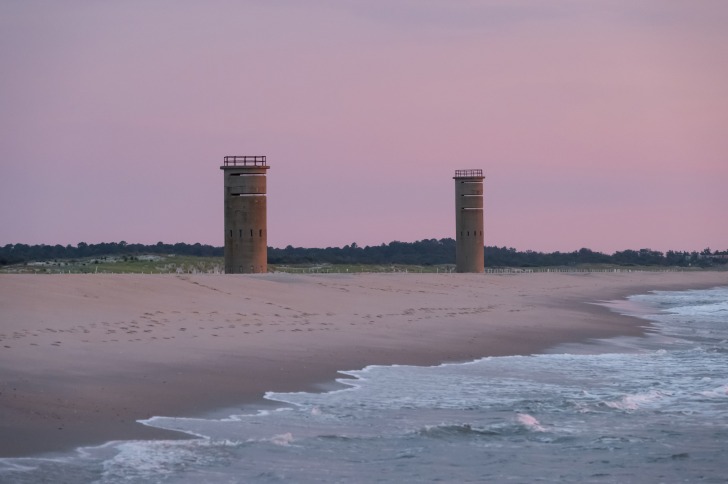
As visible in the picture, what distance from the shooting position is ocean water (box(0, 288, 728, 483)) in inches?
346

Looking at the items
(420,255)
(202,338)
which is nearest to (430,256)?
(420,255)

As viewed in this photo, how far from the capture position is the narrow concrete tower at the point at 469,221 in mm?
56719

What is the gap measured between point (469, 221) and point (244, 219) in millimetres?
18166

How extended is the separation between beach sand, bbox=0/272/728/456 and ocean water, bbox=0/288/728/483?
595 mm

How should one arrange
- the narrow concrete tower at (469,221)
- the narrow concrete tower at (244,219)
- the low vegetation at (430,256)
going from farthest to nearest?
the low vegetation at (430,256) < the narrow concrete tower at (469,221) < the narrow concrete tower at (244,219)

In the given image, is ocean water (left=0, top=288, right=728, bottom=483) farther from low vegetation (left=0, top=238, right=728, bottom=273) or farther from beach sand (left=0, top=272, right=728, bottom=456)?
low vegetation (left=0, top=238, right=728, bottom=273)

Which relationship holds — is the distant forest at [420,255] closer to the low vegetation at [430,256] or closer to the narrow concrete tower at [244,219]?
the low vegetation at [430,256]

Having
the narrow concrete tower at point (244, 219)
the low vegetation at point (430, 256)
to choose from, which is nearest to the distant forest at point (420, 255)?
the low vegetation at point (430, 256)

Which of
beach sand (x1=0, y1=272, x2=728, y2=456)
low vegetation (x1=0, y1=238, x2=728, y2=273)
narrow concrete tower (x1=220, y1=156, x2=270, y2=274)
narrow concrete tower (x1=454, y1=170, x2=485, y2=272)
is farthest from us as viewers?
low vegetation (x1=0, y1=238, x2=728, y2=273)

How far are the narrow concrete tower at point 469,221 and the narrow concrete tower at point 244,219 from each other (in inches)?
673

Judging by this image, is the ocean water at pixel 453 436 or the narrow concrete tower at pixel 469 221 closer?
the ocean water at pixel 453 436

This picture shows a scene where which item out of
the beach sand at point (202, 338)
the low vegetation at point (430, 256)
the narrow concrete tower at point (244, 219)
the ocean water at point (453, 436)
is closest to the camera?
the ocean water at point (453, 436)

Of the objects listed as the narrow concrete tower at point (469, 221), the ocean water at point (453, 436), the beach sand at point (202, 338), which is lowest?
the ocean water at point (453, 436)

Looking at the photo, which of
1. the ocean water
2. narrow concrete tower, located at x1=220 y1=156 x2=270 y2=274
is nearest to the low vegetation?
narrow concrete tower, located at x1=220 y1=156 x2=270 y2=274
